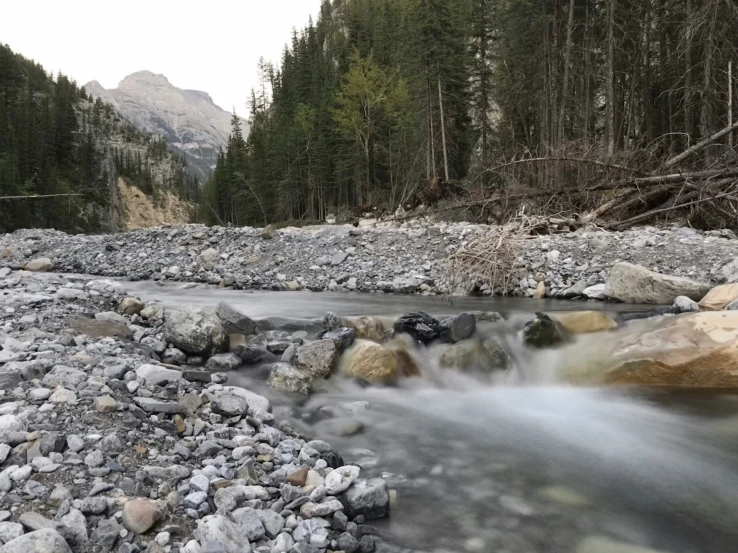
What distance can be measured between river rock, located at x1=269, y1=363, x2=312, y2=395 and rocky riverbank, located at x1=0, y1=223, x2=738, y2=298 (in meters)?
4.97

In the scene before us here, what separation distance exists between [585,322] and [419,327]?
214 centimetres

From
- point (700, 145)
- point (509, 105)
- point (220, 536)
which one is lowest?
point (220, 536)

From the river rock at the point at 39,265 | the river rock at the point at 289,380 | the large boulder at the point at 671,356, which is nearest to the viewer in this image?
the large boulder at the point at 671,356

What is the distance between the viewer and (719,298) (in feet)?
20.6

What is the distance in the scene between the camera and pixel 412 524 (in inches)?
114

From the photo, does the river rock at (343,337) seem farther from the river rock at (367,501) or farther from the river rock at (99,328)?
the river rock at (367,501)

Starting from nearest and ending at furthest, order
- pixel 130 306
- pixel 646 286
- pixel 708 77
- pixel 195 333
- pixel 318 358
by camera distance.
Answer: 1. pixel 318 358
2. pixel 195 333
3. pixel 130 306
4. pixel 646 286
5. pixel 708 77

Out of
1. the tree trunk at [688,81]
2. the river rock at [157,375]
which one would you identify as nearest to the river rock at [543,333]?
the river rock at [157,375]

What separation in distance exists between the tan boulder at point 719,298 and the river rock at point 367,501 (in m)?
5.45

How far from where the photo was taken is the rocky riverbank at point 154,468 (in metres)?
2.36

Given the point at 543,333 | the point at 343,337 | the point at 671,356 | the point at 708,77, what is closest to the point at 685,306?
the point at 671,356

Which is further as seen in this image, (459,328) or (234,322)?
(234,322)

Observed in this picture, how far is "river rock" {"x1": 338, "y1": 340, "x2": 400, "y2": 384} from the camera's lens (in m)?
5.37

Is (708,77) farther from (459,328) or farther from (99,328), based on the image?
(99,328)
